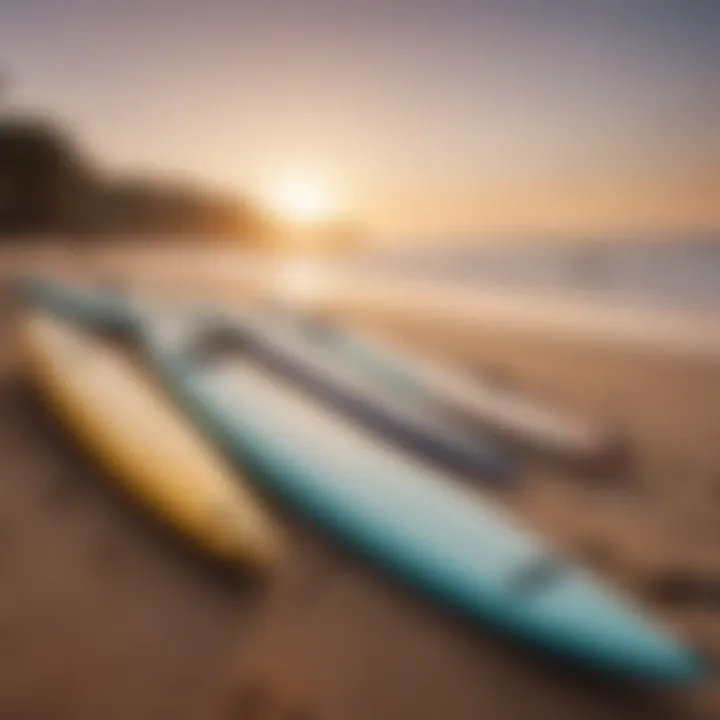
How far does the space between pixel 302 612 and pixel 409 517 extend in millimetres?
148

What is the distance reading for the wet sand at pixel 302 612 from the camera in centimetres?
62

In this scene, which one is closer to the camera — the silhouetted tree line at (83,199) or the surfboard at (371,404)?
the surfboard at (371,404)

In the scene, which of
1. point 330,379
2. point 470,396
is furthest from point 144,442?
point 470,396

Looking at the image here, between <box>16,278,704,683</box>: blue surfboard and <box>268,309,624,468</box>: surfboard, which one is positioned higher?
<box>268,309,624,468</box>: surfboard

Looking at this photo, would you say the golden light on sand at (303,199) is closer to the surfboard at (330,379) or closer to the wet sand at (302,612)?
the surfboard at (330,379)

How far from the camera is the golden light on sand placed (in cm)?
105

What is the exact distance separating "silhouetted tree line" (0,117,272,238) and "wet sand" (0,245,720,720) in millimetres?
319

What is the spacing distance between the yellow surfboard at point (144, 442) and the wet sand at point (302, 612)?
0.02 meters

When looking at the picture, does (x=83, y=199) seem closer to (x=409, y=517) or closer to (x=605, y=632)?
(x=409, y=517)

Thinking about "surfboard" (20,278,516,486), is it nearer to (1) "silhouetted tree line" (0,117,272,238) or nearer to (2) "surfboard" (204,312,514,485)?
(2) "surfboard" (204,312,514,485)

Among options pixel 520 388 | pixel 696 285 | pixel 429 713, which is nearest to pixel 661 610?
pixel 429 713

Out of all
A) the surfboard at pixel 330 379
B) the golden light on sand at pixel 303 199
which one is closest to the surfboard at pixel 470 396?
the surfboard at pixel 330 379

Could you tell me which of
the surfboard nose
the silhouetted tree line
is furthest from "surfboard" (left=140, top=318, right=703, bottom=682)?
the silhouetted tree line

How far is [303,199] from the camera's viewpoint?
3.49 feet
